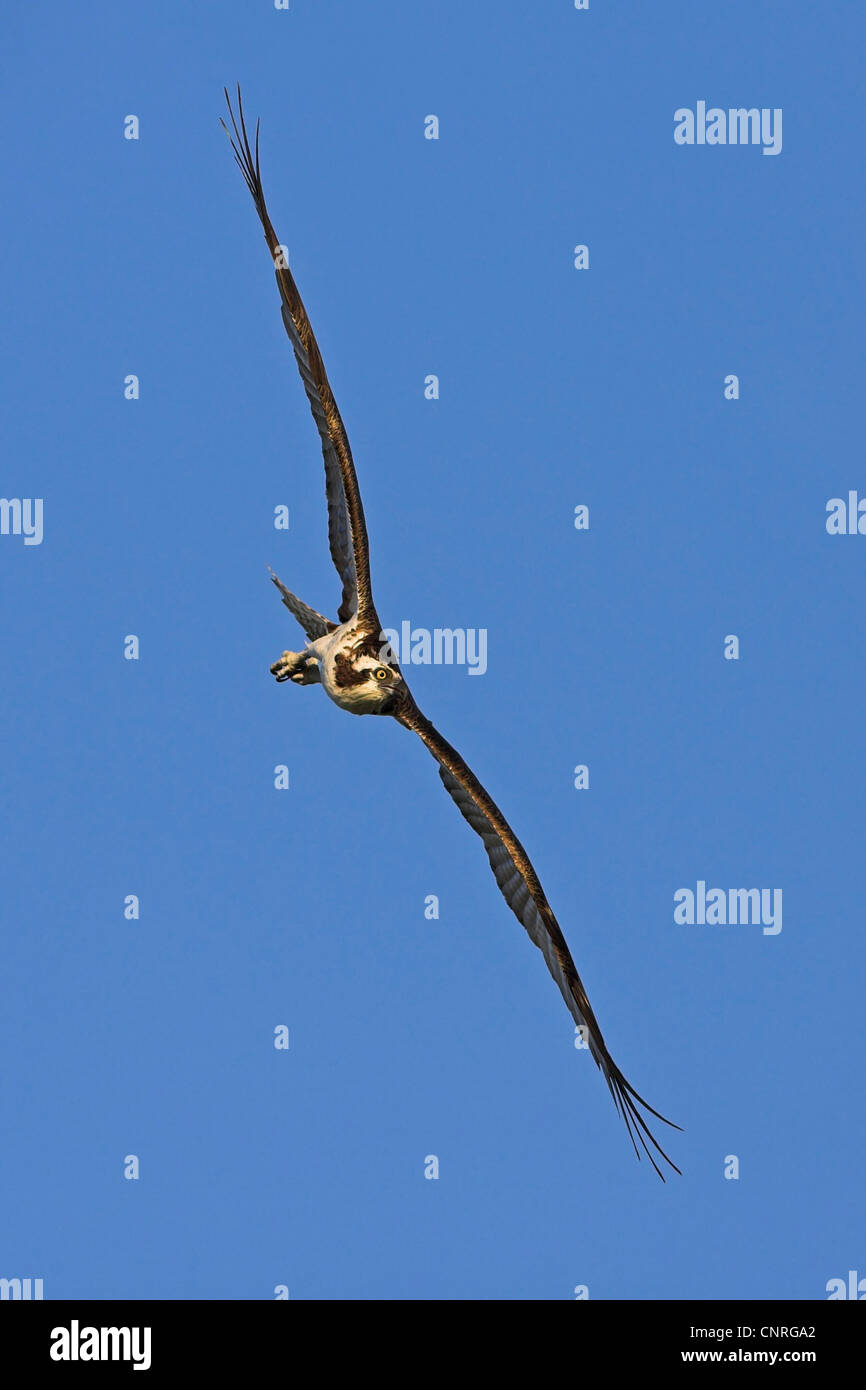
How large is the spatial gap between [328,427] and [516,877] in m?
5.94

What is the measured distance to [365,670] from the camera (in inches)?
1139

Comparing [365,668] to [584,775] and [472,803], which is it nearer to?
[472,803]

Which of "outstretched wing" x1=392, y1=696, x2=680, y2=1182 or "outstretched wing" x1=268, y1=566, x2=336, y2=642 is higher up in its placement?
"outstretched wing" x1=268, y1=566, x2=336, y2=642

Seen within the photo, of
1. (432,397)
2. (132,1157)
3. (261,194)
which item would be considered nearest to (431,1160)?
(132,1157)

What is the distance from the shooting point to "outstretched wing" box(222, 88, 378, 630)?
28.4 metres

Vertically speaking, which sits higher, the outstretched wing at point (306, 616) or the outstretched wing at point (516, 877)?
the outstretched wing at point (306, 616)

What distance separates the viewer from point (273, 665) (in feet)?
101

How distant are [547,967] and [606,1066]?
1.70 metres

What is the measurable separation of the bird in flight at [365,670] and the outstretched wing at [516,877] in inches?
0.5

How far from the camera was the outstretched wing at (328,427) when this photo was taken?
28406 millimetres

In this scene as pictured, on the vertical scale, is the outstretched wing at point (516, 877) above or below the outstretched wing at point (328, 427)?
below

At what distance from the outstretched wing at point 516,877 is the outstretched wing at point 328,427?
1640mm

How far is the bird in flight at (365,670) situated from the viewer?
93.4ft

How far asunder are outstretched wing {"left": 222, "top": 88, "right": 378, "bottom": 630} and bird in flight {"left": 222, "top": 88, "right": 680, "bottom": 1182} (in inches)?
0.5
